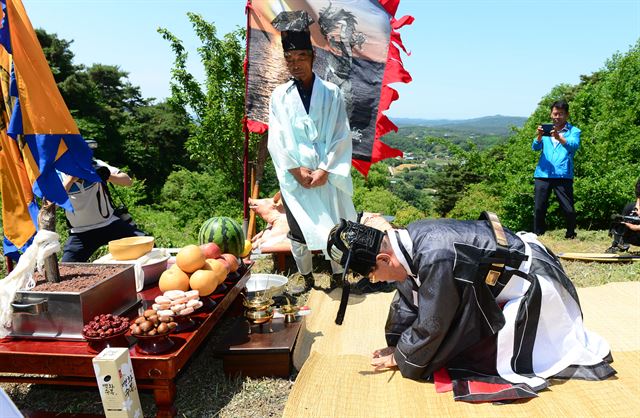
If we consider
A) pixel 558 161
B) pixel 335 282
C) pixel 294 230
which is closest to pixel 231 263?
pixel 294 230

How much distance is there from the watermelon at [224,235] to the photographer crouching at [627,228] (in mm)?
5065

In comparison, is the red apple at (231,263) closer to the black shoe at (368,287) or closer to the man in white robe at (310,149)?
the man in white robe at (310,149)

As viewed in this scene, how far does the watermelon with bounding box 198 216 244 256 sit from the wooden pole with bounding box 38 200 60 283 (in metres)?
1.41

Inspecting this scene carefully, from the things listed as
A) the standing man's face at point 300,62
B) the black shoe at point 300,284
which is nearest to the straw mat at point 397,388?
the black shoe at point 300,284

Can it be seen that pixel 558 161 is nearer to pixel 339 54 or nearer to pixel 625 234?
pixel 625 234

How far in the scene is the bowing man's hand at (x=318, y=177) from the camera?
4324mm

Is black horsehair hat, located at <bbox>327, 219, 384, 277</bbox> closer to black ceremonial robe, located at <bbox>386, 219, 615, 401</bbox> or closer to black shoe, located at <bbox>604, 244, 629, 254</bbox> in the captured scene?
black ceremonial robe, located at <bbox>386, 219, 615, 401</bbox>

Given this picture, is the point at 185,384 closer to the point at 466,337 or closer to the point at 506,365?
the point at 466,337

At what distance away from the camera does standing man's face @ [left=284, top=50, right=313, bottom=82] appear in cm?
416

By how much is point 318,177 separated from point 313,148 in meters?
0.31

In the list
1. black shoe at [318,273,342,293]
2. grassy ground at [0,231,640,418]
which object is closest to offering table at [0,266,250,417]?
grassy ground at [0,231,640,418]

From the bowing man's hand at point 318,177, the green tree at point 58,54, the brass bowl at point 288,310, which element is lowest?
the brass bowl at point 288,310

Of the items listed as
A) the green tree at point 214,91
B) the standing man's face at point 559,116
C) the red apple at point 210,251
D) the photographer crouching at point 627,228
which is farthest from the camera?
the green tree at point 214,91

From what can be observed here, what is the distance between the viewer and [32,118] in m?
2.53
